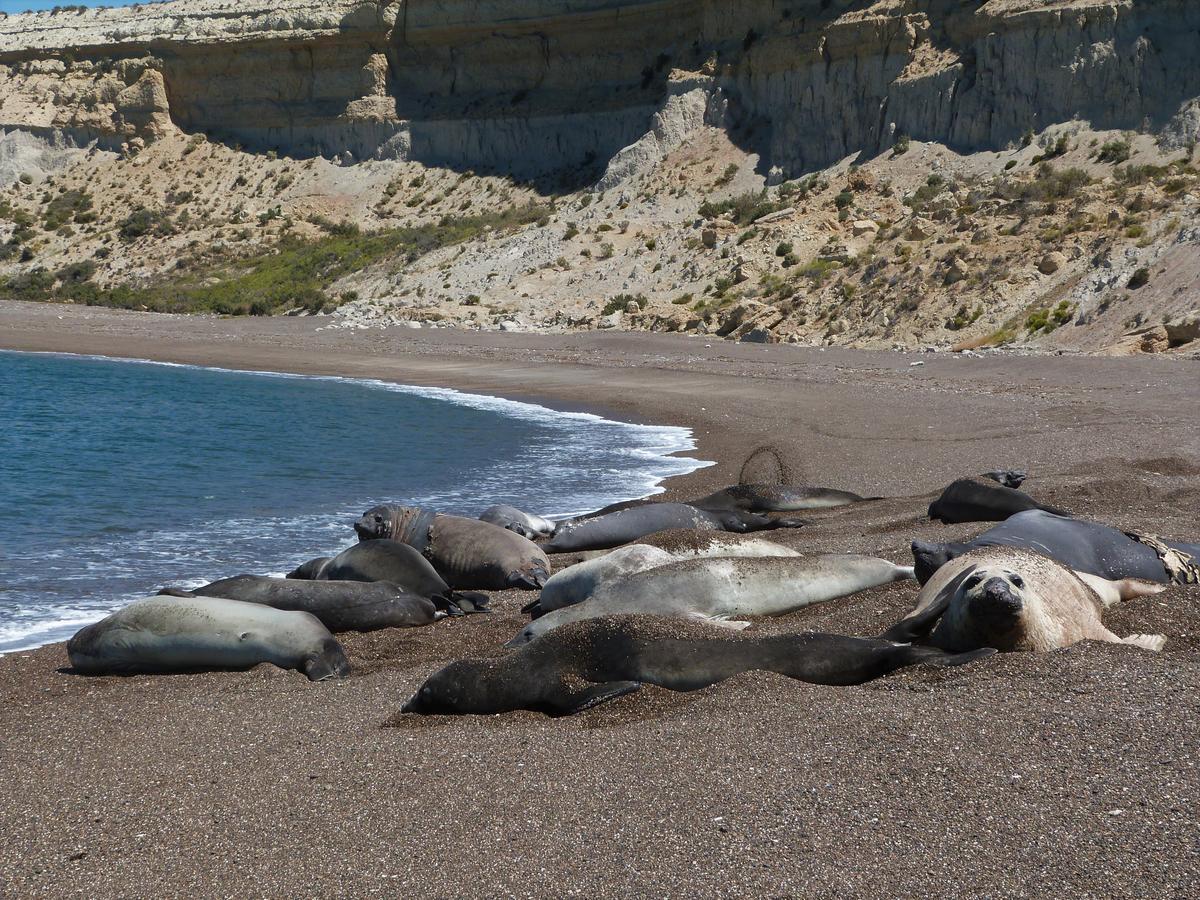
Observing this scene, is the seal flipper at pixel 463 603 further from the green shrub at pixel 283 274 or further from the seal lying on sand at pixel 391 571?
the green shrub at pixel 283 274

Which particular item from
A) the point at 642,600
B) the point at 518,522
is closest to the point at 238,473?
the point at 518,522

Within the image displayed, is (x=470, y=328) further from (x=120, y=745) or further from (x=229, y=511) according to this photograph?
(x=120, y=745)

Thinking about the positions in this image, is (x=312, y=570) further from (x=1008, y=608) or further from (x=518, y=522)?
(x=1008, y=608)

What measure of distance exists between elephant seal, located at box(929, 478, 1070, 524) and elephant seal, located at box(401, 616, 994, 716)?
149 inches

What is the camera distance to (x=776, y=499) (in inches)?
403

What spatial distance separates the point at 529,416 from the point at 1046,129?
23377 mm

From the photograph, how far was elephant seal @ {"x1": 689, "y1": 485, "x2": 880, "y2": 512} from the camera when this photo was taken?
33.4 feet

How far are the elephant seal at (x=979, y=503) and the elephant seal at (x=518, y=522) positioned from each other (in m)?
3.06

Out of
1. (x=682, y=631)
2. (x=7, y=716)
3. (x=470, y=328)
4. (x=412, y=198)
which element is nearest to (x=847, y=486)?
(x=682, y=631)

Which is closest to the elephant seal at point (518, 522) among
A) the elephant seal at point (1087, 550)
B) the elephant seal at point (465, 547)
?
the elephant seal at point (465, 547)

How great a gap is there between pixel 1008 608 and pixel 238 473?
Result: 35.7 ft

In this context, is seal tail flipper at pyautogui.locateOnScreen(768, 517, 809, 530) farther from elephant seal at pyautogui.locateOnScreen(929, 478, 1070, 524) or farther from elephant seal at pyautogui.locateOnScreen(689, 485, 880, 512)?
elephant seal at pyautogui.locateOnScreen(929, 478, 1070, 524)

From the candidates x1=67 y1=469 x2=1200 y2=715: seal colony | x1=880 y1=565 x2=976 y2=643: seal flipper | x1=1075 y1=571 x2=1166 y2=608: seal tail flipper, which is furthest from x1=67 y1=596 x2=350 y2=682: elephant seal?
x1=1075 y1=571 x2=1166 y2=608: seal tail flipper

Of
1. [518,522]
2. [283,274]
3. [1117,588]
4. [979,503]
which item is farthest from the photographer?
[283,274]
